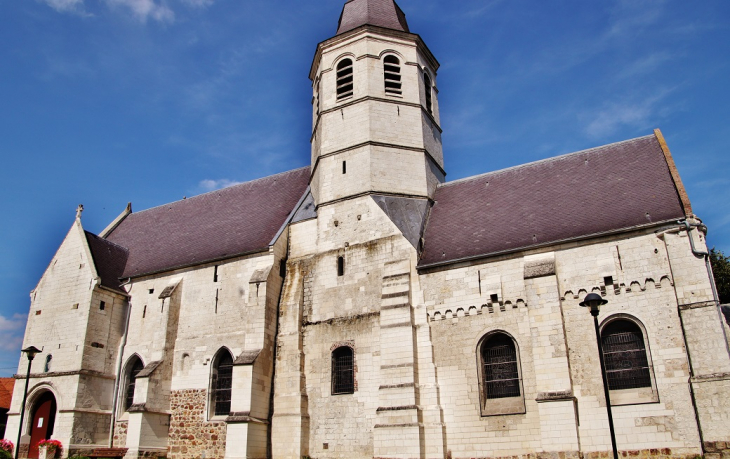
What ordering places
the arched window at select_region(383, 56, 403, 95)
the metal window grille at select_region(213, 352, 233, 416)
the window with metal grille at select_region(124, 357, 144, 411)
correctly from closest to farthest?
1. the metal window grille at select_region(213, 352, 233, 416)
2. the window with metal grille at select_region(124, 357, 144, 411)
3. the arched window at select_region(383, 56, 403, 95)

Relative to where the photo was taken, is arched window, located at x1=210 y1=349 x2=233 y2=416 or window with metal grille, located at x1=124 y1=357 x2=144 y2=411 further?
window with metal grille, located at x1=124 y1=357 x2=144 y2=411

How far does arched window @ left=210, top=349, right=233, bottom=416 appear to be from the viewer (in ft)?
63.3

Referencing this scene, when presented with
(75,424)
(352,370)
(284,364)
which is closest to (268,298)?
(284,364)

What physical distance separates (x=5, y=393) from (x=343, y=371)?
26.8 metres

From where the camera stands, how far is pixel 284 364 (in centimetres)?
1867

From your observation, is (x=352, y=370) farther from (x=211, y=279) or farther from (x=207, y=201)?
(x=207, y=201)

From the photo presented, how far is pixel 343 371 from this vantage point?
18.1 m

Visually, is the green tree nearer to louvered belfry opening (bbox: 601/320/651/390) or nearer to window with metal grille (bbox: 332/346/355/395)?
louvered belfry opening (bbox: 601/320/651/390)

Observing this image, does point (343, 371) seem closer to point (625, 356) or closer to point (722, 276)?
point (625, 356)

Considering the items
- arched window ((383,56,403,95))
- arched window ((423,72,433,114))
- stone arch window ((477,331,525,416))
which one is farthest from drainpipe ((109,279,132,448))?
arched window ((423,72,433,114))

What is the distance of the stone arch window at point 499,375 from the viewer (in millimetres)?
15906

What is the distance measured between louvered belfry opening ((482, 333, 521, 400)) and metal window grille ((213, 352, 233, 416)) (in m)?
8.29

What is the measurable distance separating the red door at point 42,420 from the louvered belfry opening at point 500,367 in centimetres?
1520

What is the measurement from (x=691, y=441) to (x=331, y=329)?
10030 millimetres
